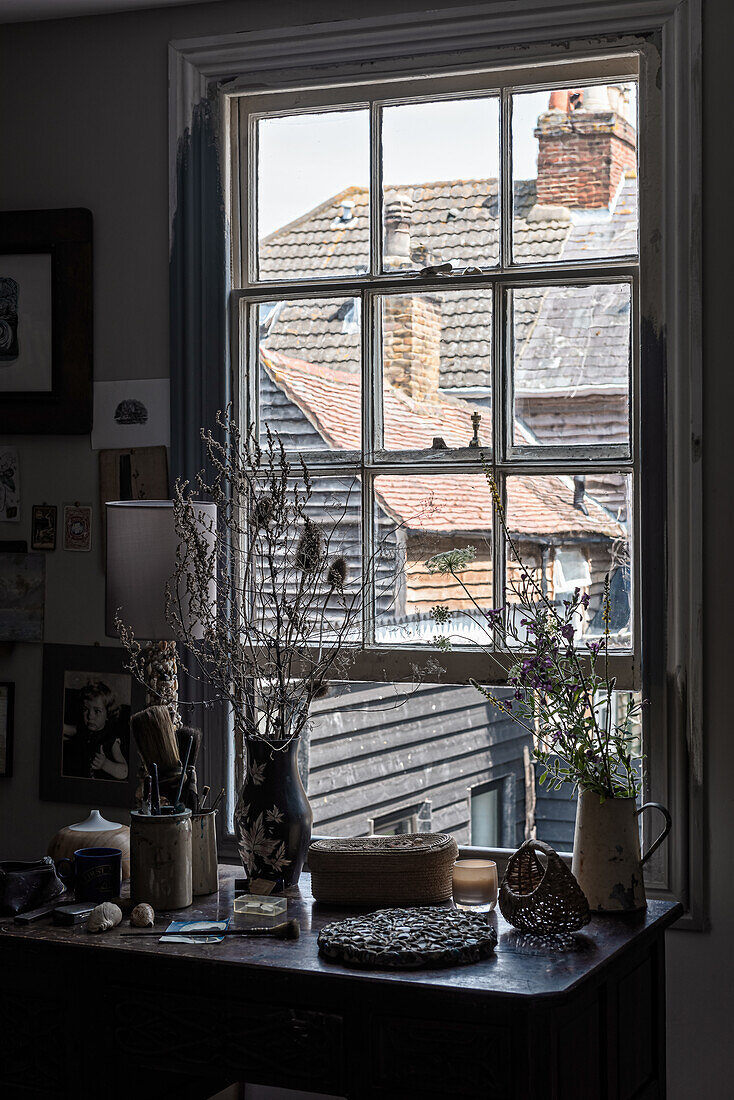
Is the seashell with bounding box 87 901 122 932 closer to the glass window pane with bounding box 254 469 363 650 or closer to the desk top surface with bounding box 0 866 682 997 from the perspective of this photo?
the desk top surface with bounding box 0 866 682 997

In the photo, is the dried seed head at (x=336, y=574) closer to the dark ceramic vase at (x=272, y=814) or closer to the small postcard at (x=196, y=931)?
the dark ceramic vase at (x=272, y=814)

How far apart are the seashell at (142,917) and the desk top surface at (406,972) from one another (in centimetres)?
2

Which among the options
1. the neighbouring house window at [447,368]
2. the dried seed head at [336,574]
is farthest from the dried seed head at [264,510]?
the neighbouring house window at [447,368]

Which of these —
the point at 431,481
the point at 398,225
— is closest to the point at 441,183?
the point at 398,225

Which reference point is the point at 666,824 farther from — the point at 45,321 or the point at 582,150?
the point at 45,321

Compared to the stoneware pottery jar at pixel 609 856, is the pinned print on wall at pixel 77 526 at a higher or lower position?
higher

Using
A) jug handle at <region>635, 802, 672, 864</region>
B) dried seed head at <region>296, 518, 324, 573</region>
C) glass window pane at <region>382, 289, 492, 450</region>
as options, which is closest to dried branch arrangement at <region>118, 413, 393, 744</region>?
dried seed head at <region>296, 518, 324, 573</region>

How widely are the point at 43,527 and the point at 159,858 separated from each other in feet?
3.90

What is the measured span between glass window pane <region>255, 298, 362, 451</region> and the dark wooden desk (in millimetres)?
1240

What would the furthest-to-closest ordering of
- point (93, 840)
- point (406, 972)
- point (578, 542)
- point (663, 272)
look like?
point (578, 542)
point (663, 272)
point (93, 840)
point (406, 972)

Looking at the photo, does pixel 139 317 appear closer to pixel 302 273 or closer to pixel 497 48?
pixel 302 273

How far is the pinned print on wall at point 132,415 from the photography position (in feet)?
10.3

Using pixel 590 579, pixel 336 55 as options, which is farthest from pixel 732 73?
pixel 590 579

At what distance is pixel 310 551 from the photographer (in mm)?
2582
